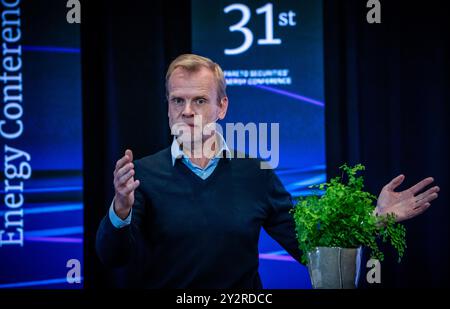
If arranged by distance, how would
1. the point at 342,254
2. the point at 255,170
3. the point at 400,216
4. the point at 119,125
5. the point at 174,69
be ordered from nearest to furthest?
the point at 342,254, the point at 400,216, the point at 174,69, the point at 255,170, the point at 119,125

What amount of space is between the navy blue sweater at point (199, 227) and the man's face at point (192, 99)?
0.57 ft

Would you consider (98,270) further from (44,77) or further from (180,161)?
(180,161)

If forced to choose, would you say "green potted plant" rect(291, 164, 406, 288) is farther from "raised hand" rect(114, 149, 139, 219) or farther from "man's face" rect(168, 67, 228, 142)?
"man's face" rect(168, 67, 228, 142)

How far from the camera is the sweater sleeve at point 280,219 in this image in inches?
92.0

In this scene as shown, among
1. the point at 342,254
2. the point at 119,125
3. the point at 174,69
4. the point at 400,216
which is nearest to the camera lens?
the point at 342,254

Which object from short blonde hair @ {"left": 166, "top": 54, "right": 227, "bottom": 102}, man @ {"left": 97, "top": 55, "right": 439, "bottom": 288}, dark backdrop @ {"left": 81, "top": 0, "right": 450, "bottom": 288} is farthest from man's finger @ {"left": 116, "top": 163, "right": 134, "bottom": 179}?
dark backdrop @ {"left": 81, "top": 0, "right": 450, "bottom": 288}

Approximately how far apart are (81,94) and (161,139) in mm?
589

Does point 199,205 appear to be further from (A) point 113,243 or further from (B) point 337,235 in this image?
(B) point 337,235

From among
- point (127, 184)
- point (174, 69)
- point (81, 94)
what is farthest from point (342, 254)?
point (81, 94)

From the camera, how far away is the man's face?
7.58ft

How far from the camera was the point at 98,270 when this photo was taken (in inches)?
156

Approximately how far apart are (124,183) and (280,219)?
32.5 inches

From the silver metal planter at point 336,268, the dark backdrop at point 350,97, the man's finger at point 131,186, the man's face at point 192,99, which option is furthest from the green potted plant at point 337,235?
the dark backdrop at point 350,97

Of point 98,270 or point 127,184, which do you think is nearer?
point 127,184
